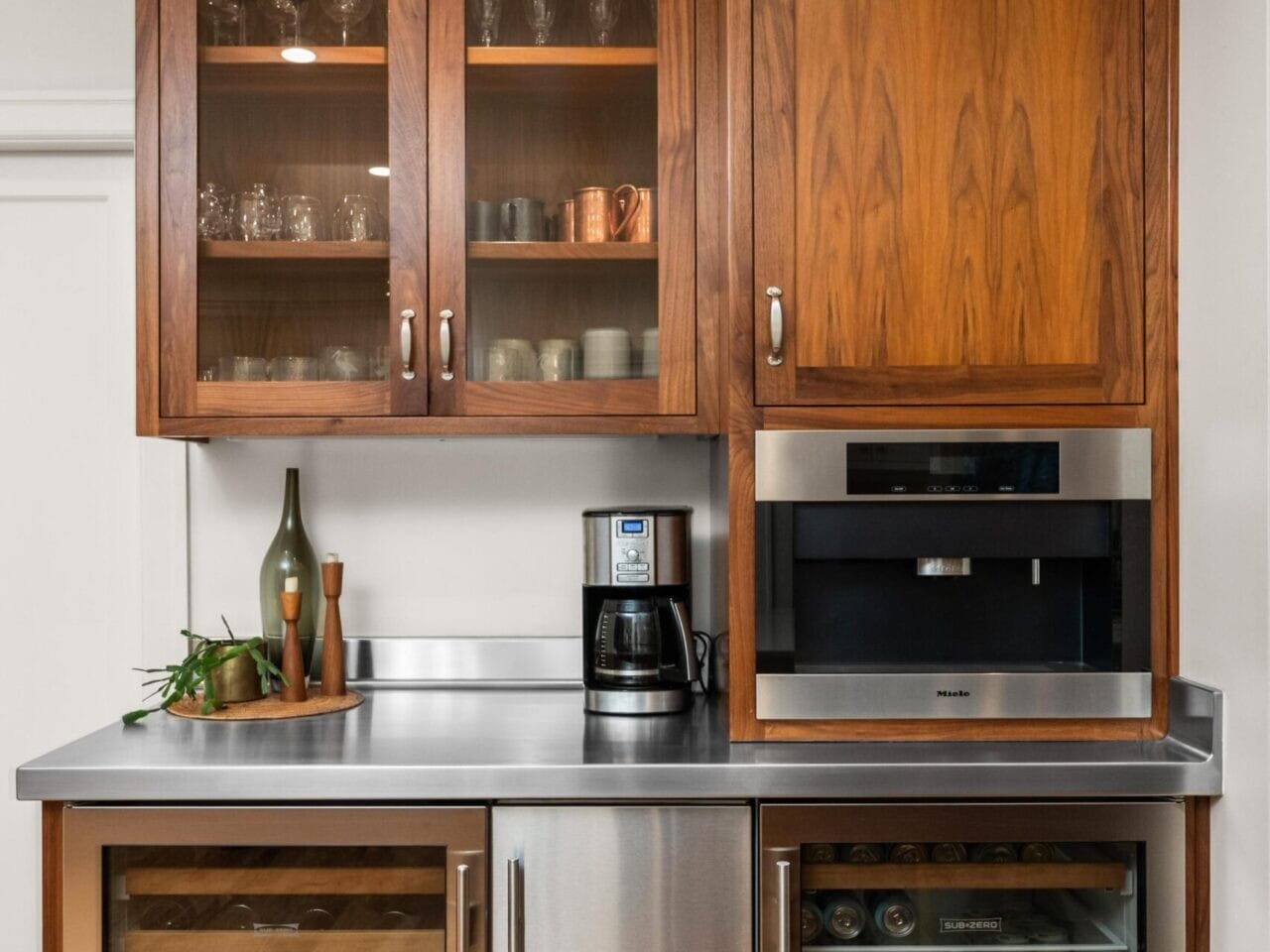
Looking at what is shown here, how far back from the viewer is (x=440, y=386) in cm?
165

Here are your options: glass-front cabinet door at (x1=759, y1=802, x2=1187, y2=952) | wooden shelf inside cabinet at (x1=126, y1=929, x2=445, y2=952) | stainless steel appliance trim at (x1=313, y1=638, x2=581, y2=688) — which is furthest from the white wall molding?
glass-front cabinet door at (x1=759, y1=802, x2=1187, y2=952)

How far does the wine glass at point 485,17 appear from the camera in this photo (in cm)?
166

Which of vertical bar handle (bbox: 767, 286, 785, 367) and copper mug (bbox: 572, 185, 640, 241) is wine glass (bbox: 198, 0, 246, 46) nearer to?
copper mug (bbox: 572, 185, 640, 241)

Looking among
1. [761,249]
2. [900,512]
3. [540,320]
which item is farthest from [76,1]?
[900,512]

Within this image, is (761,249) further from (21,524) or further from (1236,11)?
(21,524)

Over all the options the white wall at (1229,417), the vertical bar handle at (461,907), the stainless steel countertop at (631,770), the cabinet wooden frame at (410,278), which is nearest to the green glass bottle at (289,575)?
the cabinet wooden frame at (410,278)

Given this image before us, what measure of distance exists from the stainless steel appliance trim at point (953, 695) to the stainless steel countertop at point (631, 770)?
0.05 m

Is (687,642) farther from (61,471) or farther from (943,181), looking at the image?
(61,471)

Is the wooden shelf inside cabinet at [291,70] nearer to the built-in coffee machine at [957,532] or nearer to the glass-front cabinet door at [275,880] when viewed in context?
the built-in coffee machine at [957,532]

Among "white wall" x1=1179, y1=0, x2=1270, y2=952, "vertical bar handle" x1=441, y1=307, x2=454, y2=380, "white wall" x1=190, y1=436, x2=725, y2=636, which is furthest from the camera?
"white wall" x1=190, y1=436, x2=725, y2=636

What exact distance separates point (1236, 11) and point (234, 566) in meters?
1.80

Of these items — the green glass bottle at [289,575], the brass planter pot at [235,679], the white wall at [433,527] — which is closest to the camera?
the brass planter pot at [235,679]

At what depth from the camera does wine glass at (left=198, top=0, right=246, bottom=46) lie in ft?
5.42

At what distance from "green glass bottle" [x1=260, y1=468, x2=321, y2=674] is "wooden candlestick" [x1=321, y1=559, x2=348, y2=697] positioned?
2.3 inches
